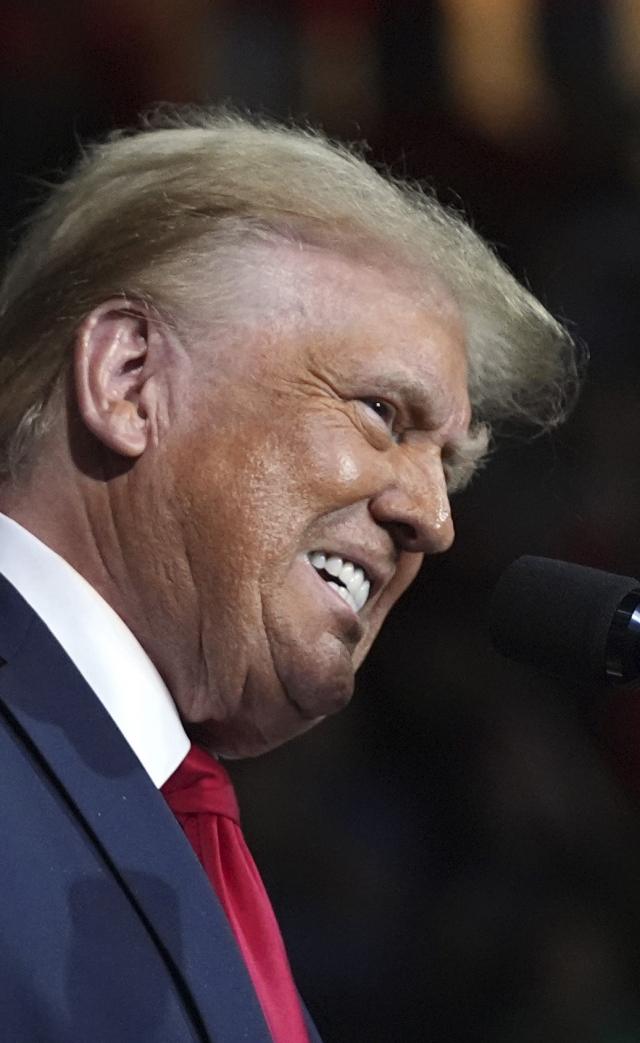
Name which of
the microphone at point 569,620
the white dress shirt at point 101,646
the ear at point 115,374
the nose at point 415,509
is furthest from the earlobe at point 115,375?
the microphone at point 569,620

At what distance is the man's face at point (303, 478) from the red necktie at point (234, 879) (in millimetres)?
54

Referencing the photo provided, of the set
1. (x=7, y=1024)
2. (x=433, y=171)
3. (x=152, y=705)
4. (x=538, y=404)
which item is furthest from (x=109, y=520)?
(x=433, y=171)

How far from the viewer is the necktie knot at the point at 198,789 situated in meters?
0.93

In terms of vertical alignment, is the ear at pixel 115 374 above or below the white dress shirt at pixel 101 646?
above

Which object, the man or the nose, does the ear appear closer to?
the man

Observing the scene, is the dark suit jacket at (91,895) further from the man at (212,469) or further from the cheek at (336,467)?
the cheek at (336,467)

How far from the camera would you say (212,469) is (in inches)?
37.6

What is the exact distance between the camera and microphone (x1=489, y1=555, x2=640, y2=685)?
696mm

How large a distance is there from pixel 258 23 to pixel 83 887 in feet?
3.27

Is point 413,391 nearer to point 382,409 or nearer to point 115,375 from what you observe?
point 382,409

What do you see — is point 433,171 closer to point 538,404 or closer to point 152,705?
point 538,404

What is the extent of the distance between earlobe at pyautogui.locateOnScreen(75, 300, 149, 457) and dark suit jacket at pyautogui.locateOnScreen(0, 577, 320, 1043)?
0.19 meters

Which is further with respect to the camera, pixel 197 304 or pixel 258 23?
pixel 258 23

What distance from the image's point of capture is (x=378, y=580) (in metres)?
1.04
